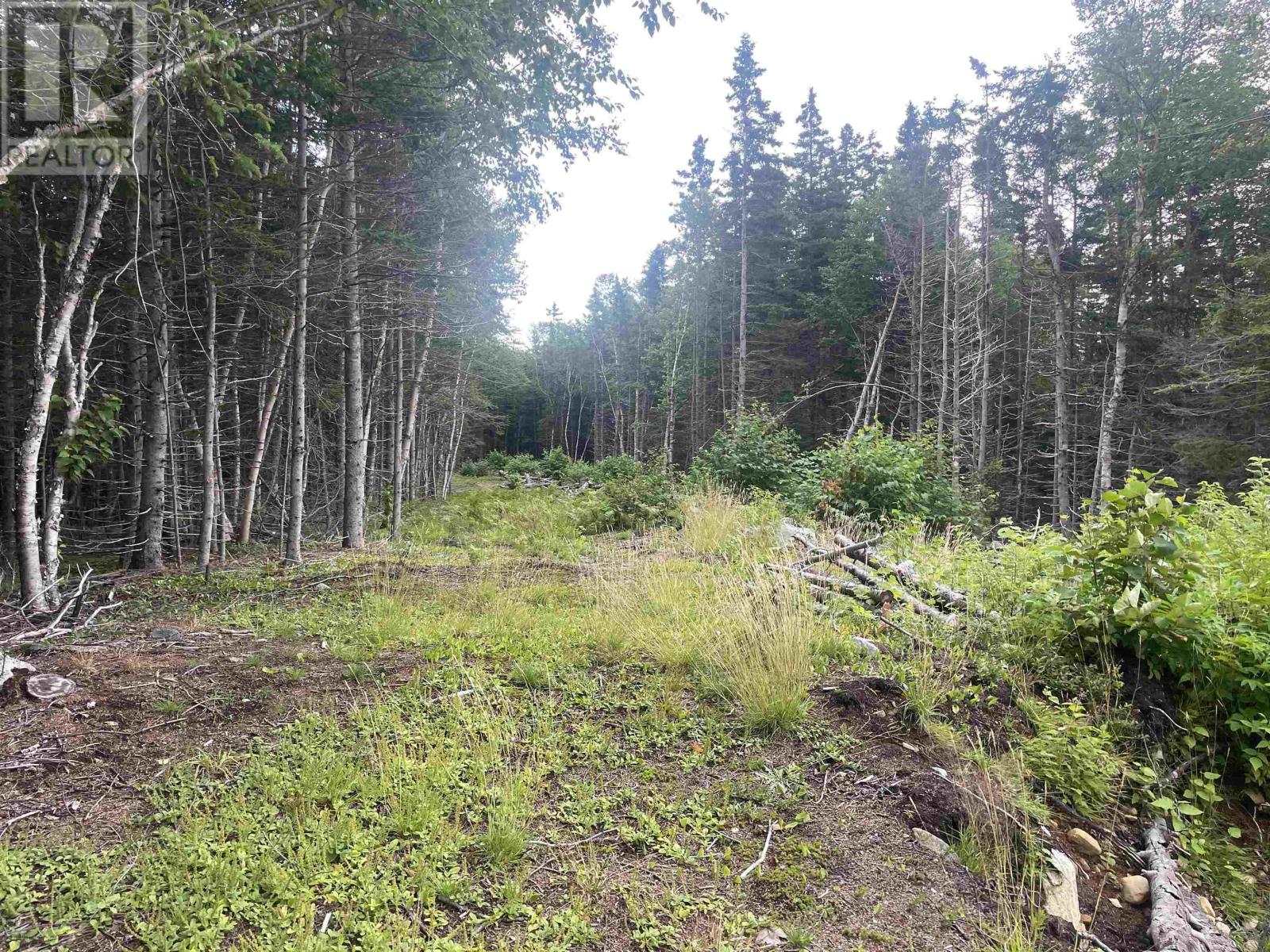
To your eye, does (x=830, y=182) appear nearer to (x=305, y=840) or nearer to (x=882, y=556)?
(x=882, y=556)

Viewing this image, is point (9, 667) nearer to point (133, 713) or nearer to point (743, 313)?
point (133, 713)

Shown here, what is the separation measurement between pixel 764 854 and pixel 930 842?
0.70 metres

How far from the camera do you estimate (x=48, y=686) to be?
3.02 metres

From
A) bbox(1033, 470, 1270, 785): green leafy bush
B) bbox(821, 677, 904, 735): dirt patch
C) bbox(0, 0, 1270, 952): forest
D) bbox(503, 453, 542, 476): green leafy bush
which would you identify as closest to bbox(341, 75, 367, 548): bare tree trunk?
bbox(0, 0, 1270, 952): forest

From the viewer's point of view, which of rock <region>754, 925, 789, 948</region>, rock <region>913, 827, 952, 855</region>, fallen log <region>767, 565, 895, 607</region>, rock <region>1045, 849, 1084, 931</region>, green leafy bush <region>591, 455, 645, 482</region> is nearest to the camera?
rock <region>754, 925, 789, 948</region>

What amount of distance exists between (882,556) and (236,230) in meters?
7.04

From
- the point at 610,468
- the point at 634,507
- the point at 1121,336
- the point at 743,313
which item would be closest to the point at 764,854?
the point at 634,507

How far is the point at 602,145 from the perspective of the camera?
7.06 meters

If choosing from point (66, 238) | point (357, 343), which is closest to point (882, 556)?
point (357, 343)

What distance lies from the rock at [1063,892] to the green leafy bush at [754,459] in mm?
8772

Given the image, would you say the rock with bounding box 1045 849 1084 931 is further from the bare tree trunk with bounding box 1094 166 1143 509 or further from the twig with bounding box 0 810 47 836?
the bare tree trunk with bounding box 1094 166 1143 509

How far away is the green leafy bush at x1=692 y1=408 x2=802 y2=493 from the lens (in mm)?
11367

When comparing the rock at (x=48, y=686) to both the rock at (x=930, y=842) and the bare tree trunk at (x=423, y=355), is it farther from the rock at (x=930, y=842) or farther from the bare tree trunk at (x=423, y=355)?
the bare tree trunk at (x=423, y=355)

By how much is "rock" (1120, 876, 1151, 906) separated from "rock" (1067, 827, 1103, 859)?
0.37 ft
